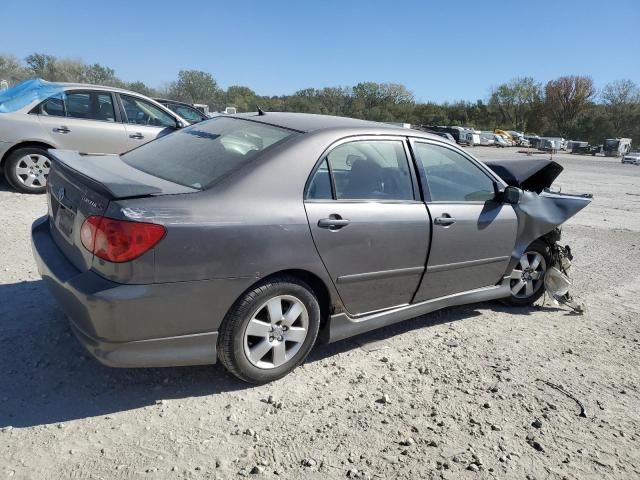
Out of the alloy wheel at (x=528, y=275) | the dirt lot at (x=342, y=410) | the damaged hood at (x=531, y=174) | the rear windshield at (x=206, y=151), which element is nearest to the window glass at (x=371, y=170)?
the rear windshield at (x=206, y=151)

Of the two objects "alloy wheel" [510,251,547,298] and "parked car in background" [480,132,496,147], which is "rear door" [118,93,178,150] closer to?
"alloy wheel" [510,251,547,298]

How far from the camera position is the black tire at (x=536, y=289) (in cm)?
476

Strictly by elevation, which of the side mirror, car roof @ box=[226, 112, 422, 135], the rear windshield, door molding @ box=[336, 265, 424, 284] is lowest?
door molding @ box=[336, 265, 424, 284]

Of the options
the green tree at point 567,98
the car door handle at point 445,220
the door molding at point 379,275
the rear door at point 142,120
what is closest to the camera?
the door molding at point 379,275

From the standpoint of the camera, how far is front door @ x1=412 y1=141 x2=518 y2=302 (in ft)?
12.4

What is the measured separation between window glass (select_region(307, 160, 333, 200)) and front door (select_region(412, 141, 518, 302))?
0.89m

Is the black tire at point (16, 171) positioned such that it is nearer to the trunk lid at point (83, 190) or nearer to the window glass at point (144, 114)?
the window glass at point (144, 114)

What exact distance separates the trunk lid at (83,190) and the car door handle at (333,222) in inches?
30.8

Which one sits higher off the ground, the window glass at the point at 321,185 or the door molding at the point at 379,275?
the window glass at the point at 321,185

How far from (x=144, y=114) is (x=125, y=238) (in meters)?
6.41

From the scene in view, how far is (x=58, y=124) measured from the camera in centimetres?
737

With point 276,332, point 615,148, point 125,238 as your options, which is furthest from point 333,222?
point 615,148

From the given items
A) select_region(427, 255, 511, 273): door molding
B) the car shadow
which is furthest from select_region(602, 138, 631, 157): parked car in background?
the car shadow

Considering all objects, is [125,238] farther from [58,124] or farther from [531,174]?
[58,124]
